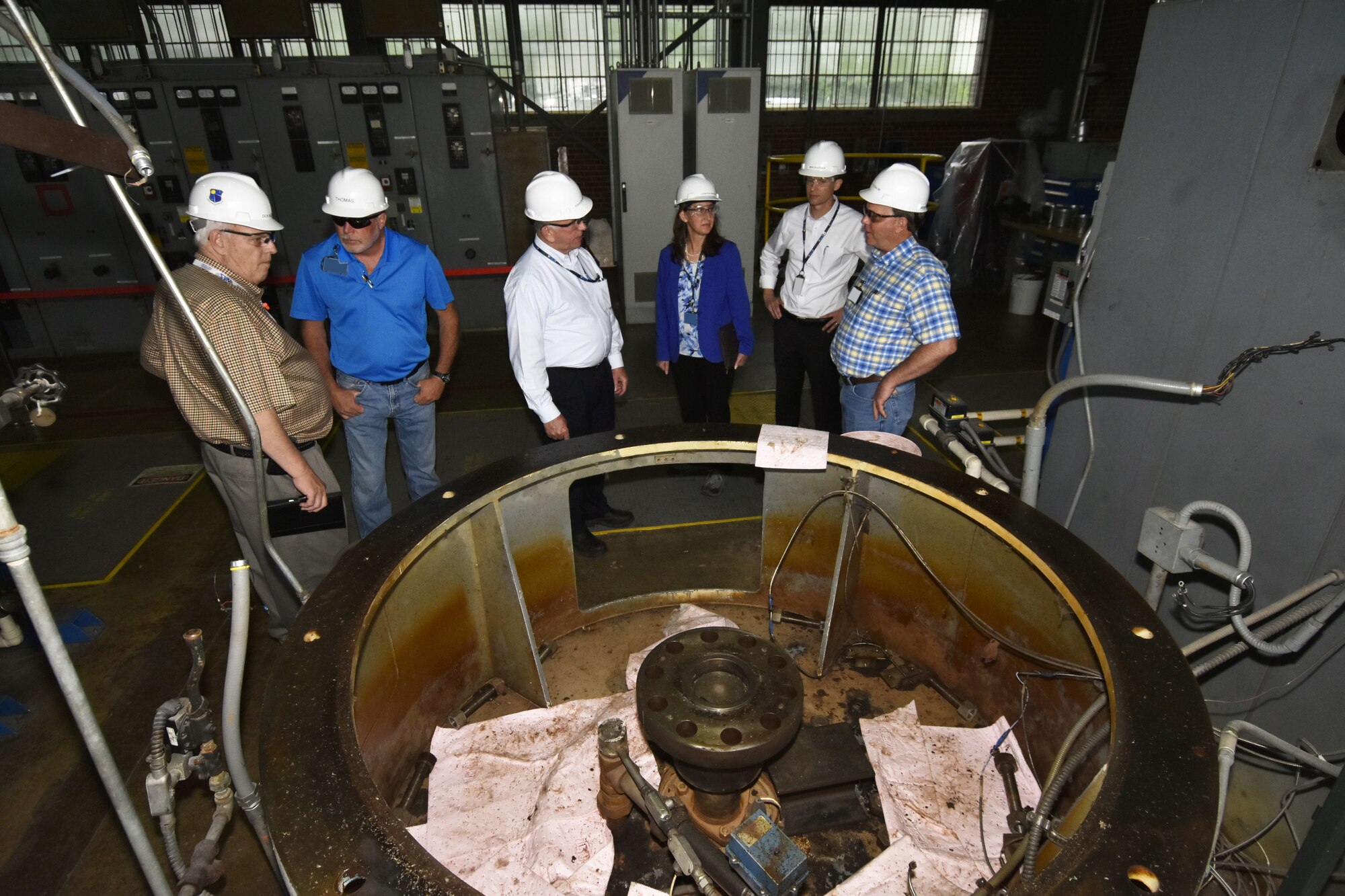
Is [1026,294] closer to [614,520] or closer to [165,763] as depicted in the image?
[614,520]

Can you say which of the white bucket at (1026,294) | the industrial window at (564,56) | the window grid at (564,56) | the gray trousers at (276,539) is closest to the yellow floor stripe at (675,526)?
the gray trousers at (276,539)

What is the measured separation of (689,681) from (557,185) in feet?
6.47

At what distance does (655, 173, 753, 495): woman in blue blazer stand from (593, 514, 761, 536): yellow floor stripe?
0.63 m

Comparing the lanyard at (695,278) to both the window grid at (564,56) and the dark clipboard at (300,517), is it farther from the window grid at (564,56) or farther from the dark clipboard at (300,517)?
the window grid at (564,56)

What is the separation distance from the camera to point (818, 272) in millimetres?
3547

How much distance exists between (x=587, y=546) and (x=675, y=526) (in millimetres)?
505

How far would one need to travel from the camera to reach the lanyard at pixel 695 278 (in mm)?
3467

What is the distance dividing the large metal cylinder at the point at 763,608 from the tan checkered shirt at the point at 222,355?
0.67m

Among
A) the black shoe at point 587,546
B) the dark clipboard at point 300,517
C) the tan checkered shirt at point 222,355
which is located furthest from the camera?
the black shoe at point 587,546

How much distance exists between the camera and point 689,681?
1.68 meters

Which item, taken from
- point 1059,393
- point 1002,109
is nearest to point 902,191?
point 1059,393

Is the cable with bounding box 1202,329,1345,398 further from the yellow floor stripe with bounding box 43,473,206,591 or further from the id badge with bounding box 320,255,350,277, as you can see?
the yellow floor stripe with bounding box 43,473,206,591

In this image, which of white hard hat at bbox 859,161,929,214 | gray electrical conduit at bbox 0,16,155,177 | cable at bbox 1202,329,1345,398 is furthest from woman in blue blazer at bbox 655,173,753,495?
gray electrical conduit at bbox 0,16,155,177

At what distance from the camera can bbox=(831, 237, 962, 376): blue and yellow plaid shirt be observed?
2.66m
